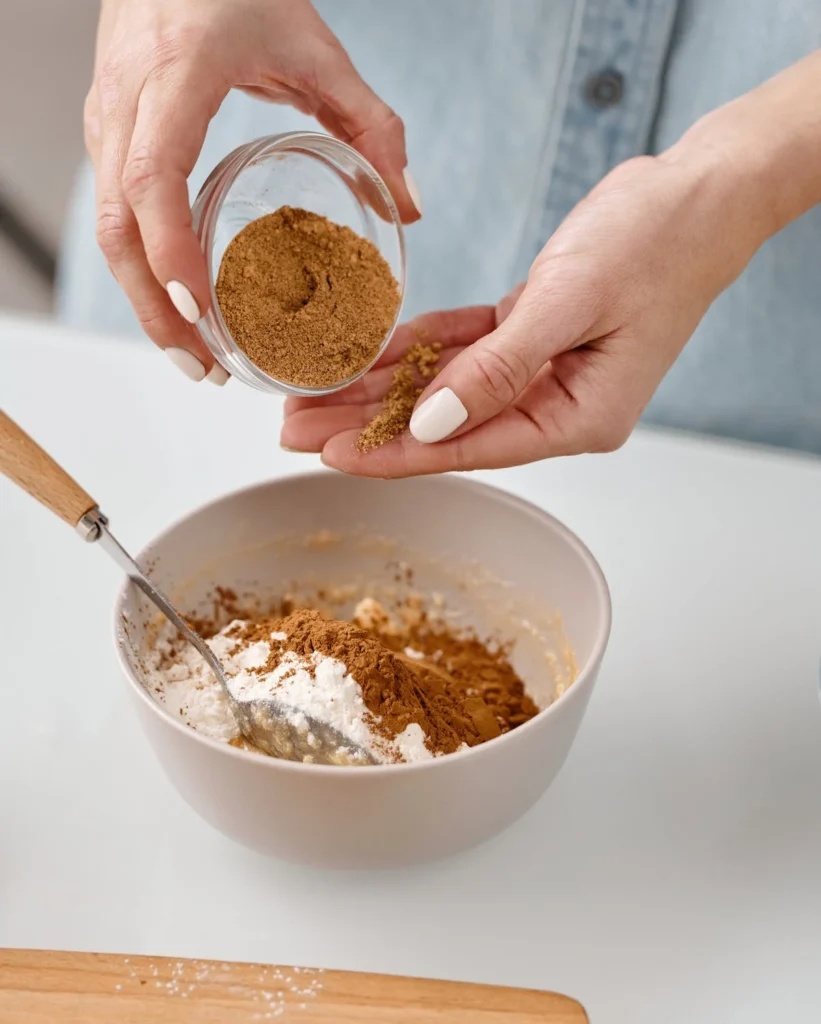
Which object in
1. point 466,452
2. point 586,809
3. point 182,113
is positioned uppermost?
point 182,113

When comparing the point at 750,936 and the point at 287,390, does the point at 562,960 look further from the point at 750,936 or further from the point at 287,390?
the point at 287,390

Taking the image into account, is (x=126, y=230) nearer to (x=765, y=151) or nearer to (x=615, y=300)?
(x=615, y=300)

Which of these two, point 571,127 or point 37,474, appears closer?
point 37,474

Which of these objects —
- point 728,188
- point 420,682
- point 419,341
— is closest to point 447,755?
point 420,682

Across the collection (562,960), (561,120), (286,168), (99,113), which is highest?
(99,113)

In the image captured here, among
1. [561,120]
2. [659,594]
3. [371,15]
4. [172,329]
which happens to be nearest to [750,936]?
[659,594]

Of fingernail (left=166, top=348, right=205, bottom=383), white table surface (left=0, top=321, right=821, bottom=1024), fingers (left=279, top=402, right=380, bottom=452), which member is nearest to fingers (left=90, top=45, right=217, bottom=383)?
fingernail (left=166, top=348, right=205, bottom=383)

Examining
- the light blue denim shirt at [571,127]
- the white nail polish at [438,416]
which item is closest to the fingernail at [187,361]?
the white nail polish at [438,416]
